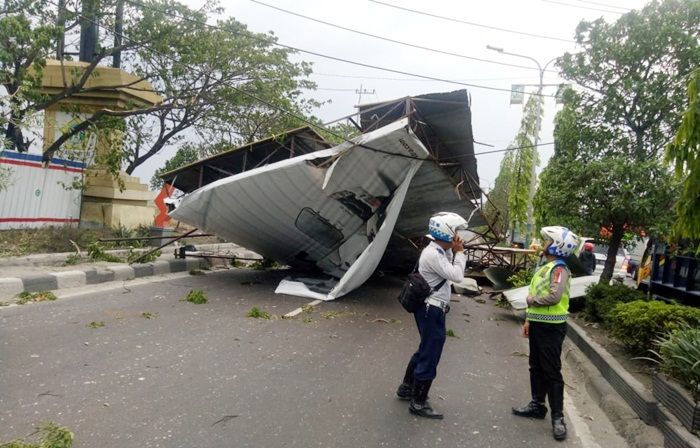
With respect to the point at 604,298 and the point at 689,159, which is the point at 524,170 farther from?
the point at 689,159

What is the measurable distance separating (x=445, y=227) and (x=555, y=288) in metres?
1.02

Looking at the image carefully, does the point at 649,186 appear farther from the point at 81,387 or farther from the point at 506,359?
the point at 81,387

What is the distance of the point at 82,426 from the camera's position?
3.60 meters

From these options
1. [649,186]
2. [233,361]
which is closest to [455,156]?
[649,186]

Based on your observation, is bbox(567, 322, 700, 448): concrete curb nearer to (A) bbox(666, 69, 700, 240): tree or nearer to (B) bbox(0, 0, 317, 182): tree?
(A) bbox(666, 69, 700, 240): tree

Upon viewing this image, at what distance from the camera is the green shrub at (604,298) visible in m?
7.73

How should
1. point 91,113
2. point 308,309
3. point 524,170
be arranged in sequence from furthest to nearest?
1. point 524,170
2. point 91,113
3. point 308,309

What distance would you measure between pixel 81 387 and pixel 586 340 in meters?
5.80

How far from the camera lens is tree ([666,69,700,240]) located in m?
3.86

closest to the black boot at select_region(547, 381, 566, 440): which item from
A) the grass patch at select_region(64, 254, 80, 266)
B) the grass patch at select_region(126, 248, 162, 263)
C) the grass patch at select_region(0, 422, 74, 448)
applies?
the grass patch at select_region(0, 422, 74, 448)

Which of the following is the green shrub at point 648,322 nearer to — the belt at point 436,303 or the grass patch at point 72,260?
the belt at point 436,303

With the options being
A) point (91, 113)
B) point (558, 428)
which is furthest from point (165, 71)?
point (558, 428)

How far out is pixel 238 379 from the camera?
4.83 meters

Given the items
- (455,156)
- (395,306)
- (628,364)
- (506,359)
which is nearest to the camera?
(628,364)
